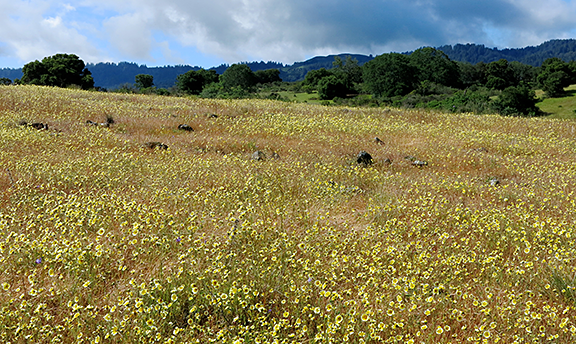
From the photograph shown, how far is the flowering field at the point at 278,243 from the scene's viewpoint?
3172mm

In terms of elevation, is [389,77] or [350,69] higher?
[350,69]

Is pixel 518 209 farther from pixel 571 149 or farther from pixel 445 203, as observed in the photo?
pixel 571 149

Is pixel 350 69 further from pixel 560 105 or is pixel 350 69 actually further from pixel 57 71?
pixel 57 71

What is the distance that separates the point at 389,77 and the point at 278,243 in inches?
2335

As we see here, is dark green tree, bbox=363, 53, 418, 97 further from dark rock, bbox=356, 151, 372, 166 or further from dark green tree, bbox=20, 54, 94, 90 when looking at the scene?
dark green tree, bbox=20, 54, 94, 90

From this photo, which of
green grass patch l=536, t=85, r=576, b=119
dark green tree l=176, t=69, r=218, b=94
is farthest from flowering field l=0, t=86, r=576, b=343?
dark green tree l=176, t=69, r=218, b=94

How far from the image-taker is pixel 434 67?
71.2 m

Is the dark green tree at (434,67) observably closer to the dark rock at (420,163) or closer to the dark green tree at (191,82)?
the dark green tree at (191,82)

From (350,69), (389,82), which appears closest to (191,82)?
(389,82)

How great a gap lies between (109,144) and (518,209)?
1105 centimetres

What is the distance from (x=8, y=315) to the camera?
2.94 meters

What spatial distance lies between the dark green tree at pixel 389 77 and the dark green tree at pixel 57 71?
5160 cm

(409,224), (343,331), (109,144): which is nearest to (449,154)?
(409,224)

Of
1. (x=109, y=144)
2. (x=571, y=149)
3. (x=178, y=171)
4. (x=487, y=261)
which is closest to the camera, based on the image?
A: (x=487, y=261)
